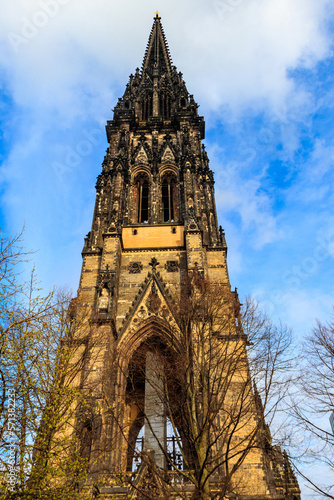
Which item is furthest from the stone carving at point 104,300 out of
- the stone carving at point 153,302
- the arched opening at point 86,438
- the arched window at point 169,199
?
the arched window at point 169,199

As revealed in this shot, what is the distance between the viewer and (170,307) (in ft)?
58.1

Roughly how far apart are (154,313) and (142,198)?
9.49 m

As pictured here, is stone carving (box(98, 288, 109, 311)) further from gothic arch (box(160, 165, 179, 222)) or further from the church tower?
gothic arch (box(160, 165, 179, 222))

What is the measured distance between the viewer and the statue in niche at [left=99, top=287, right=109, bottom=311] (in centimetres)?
1725

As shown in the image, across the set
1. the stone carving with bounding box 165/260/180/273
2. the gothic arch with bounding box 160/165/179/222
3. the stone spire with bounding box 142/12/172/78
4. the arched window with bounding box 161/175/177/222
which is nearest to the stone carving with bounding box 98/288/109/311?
the stone carving with bounding box 165/260/180/273

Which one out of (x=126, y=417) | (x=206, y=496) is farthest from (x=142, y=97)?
(x=206, y=496)

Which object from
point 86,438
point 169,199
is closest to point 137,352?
point 86,438

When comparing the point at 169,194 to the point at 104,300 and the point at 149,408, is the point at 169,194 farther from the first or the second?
the point at 149,408

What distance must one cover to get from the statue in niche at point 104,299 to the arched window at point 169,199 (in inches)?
285

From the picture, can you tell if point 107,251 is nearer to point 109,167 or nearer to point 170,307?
point 170,307

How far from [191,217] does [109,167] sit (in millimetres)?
7071

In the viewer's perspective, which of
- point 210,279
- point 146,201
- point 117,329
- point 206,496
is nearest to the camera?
point 206,496

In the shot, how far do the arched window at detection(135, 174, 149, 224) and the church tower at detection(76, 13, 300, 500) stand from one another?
0.24 ft

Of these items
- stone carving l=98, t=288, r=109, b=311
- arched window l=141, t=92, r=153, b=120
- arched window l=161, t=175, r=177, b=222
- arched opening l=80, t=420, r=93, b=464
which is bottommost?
arched opening l=80, t=420, r=93, b=464
